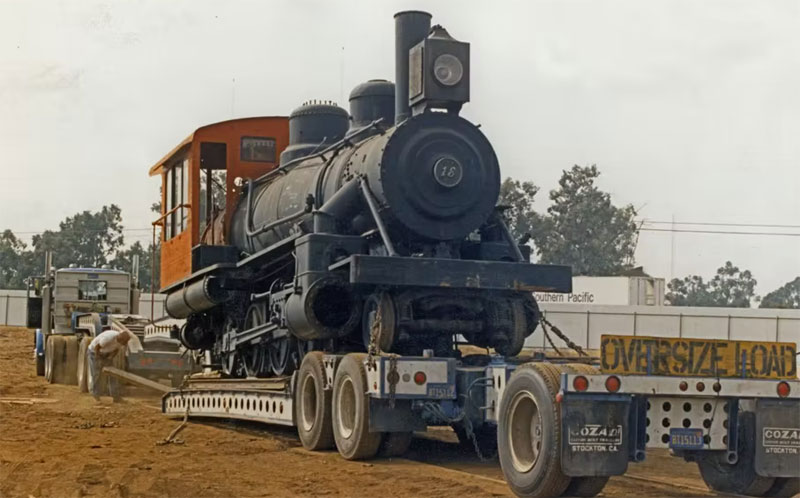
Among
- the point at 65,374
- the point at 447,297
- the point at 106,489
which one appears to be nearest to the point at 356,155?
the point at 447,297

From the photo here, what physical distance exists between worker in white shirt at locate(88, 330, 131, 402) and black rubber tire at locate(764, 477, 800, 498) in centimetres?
1297

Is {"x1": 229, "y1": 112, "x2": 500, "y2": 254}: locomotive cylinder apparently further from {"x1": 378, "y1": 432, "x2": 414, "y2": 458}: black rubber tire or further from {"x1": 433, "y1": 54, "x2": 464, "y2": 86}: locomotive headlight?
{"x1": 378, "y1": 432, "x2": 414, "y2": 458}: black rubber tire

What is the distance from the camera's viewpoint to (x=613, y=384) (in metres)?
8.21

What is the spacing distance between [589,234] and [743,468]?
55.3 m

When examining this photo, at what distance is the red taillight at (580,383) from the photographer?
811 centimetres

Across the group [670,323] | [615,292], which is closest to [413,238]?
[670,323]

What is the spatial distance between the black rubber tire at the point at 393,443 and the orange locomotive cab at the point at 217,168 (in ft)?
16.9

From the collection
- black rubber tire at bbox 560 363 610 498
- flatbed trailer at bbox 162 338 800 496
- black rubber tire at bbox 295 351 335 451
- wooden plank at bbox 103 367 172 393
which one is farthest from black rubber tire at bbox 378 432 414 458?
wooden plank at bbox 103 367 172 393

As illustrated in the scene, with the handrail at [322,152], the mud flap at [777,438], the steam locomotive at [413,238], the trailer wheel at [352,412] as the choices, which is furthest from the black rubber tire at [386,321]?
the mud flap at [777,438]

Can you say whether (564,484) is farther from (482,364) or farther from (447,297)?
(447,297)

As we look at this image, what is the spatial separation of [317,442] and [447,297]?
202 centimetres

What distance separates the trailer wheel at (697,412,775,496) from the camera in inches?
342

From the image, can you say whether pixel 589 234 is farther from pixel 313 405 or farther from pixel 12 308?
pixel 313 405

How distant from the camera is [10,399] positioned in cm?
1923
